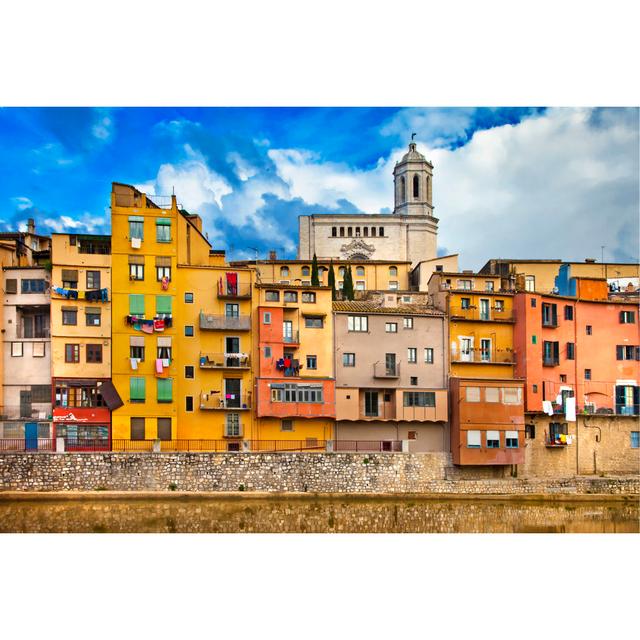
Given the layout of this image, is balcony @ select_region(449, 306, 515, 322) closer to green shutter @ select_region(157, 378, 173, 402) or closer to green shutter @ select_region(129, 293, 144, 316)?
green shutter @ select_region(157, 378, 173, 402)

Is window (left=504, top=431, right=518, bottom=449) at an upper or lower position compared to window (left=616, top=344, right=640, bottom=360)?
lower

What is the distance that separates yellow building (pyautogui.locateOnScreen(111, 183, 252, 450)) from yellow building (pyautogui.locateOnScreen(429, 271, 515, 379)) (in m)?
11.0

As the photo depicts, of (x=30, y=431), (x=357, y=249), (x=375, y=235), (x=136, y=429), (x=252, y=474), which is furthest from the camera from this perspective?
(x=375, y=235)

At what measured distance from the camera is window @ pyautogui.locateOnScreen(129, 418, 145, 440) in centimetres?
3594

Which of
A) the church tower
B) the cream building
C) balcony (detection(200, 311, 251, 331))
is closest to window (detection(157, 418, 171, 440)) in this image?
balcony (detection(200, 311, 251, 331))

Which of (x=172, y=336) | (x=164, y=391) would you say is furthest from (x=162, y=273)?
(x=164, y=391)

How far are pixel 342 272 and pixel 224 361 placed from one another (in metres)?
23.4

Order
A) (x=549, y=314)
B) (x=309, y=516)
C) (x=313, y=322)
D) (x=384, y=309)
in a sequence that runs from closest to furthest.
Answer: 1. (x=309, y=516)
2. (x=313, y=322)
3. (x=384, y=309)
4. (x=549, y=314)

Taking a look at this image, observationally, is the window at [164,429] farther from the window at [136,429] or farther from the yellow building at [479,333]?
the yellow building at [479,333]

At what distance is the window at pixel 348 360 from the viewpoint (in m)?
38.5

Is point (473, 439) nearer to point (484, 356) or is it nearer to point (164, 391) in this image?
point (484, 356)

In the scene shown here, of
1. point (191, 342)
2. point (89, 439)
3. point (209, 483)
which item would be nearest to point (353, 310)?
point (191, 342)

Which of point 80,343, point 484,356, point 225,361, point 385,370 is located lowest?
point 385,370

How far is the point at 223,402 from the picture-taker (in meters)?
37.2
